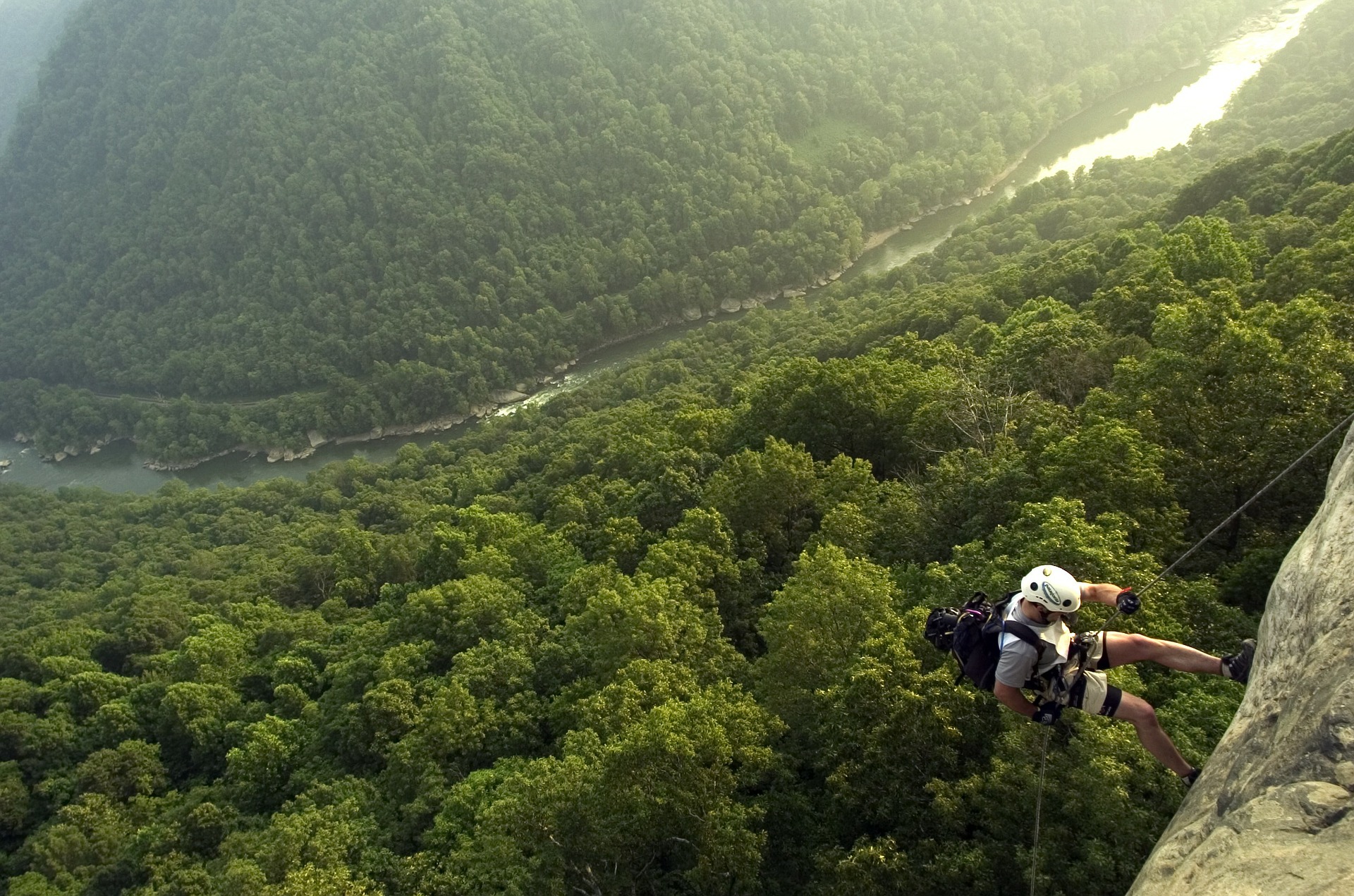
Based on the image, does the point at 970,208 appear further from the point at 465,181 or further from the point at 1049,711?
the point at 1049,711

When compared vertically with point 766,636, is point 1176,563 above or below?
above

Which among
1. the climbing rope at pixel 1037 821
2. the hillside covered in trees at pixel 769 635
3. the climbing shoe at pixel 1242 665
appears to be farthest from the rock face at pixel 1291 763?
the hillside covered in trees at pixel 769 635

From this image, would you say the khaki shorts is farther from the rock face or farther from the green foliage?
the green foliage

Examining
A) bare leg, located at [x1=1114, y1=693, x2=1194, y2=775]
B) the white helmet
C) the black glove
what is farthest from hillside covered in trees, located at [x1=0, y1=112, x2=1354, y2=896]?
Result: the white helmet

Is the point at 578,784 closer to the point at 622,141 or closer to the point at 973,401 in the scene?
the point at 973,401

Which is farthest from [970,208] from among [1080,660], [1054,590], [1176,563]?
[1054,590]

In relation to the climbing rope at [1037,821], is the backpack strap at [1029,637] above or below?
above

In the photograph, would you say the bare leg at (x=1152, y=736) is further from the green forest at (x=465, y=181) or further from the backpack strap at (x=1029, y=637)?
the green forest at (x=465, y=181)
